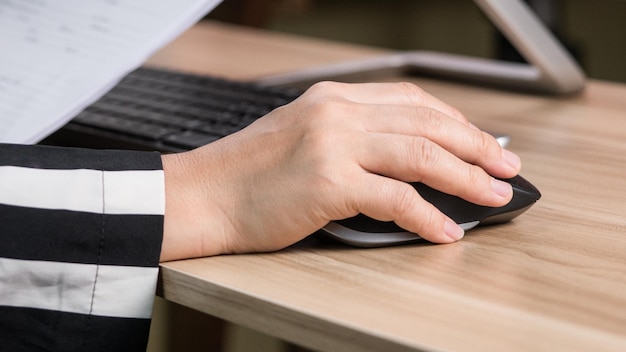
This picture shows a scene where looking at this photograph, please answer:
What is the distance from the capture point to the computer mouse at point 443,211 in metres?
0.54

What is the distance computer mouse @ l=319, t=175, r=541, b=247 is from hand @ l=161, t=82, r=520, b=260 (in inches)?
0.4

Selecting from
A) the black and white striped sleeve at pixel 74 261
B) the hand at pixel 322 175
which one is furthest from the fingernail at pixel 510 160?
the black and white striped sleeve at pixel 74 261

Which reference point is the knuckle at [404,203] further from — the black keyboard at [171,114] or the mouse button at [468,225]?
the black keyboard at [171,114]

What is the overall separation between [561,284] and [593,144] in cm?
34

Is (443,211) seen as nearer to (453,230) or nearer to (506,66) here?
(453,230)

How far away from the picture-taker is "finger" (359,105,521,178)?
A: 55cm

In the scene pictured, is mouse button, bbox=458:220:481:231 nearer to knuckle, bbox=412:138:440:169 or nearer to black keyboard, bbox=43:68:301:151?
knuckle, bbox=412:138:440:169

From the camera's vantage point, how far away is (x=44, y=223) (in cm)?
52

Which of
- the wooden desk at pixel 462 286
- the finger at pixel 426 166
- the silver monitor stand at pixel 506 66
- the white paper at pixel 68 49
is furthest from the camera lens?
the silver monitor stand at pixel 506 66

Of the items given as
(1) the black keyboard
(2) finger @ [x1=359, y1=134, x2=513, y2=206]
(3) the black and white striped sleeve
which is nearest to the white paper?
(1) the black keyboard

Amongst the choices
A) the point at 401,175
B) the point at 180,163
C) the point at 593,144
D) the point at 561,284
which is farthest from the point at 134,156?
the point at 593,144

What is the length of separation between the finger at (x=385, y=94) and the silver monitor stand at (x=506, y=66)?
350mm

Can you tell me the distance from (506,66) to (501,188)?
532mm

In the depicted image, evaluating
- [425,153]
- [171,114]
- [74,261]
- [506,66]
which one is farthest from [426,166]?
[506,66]
